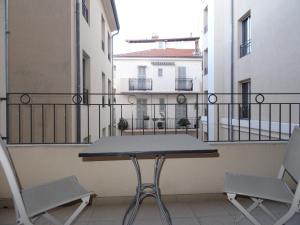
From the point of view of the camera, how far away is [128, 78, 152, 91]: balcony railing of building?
77.8ft

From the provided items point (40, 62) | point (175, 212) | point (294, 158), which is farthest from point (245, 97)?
point (294, 158)

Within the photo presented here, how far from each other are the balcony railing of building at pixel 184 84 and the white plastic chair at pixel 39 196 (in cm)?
2198

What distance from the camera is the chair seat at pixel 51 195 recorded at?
2.00 m

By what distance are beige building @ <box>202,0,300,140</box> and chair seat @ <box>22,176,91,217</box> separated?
181 centimetres

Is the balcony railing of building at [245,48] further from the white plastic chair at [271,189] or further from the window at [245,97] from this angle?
the white plastic chair at [271,189]

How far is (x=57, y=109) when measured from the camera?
16.3 feet

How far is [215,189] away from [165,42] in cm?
2913

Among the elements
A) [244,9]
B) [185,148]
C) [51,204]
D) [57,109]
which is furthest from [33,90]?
[244,9]

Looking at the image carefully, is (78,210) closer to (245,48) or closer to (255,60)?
(255,60)

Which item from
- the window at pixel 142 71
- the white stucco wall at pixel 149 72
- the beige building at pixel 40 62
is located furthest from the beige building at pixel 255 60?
the window at pixel 142 71

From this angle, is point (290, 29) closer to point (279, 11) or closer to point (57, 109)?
point (279, 11)

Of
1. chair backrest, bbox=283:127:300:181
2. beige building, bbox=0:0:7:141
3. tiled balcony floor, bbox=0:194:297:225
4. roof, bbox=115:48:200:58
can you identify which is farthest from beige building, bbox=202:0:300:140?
roof, bbox=115:48:200:58

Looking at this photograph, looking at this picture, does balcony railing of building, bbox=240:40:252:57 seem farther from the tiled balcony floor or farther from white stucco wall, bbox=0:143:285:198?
the tiled balcony floor

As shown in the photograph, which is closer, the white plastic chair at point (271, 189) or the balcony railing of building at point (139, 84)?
the white plastic chair at point (271, 189)
